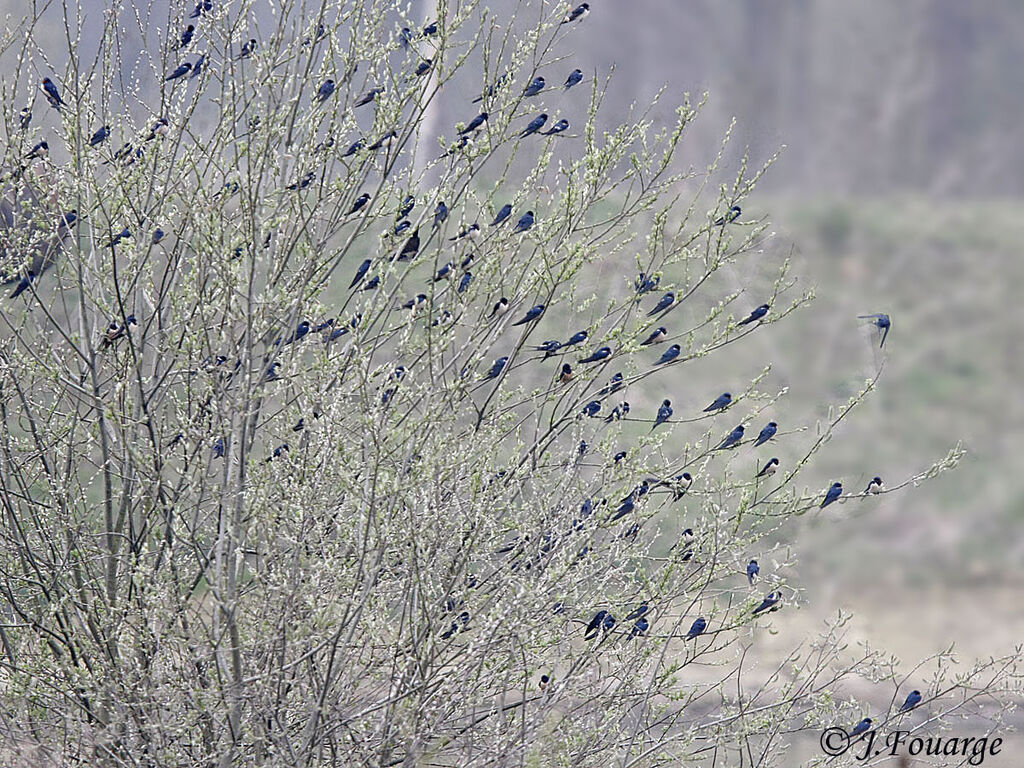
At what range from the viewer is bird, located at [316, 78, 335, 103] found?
2125 millimetres

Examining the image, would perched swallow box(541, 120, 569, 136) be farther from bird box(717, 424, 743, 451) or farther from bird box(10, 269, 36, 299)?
bird box(10, 269, 36, 299)

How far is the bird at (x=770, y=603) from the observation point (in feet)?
6.77

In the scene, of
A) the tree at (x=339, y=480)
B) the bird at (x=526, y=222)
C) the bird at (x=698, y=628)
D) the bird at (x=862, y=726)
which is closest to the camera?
the tree at (x=339, y=480)

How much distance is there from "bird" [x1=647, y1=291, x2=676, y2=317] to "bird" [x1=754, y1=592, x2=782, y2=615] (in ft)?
2.00

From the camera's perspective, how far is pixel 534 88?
2.17 meters

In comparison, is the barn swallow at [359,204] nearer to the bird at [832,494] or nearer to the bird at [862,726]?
the bird at [832,494]

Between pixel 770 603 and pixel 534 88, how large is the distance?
112 cm

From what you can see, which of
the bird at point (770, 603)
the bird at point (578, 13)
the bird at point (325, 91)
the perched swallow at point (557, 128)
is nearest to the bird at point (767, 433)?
the bird at point (770, 603)

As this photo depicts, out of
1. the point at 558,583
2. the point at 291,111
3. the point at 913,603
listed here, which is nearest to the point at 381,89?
the point at 291,111

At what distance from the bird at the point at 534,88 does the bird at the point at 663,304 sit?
19.5 inches

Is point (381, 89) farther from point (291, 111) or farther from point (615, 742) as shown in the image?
point (615, 742)
